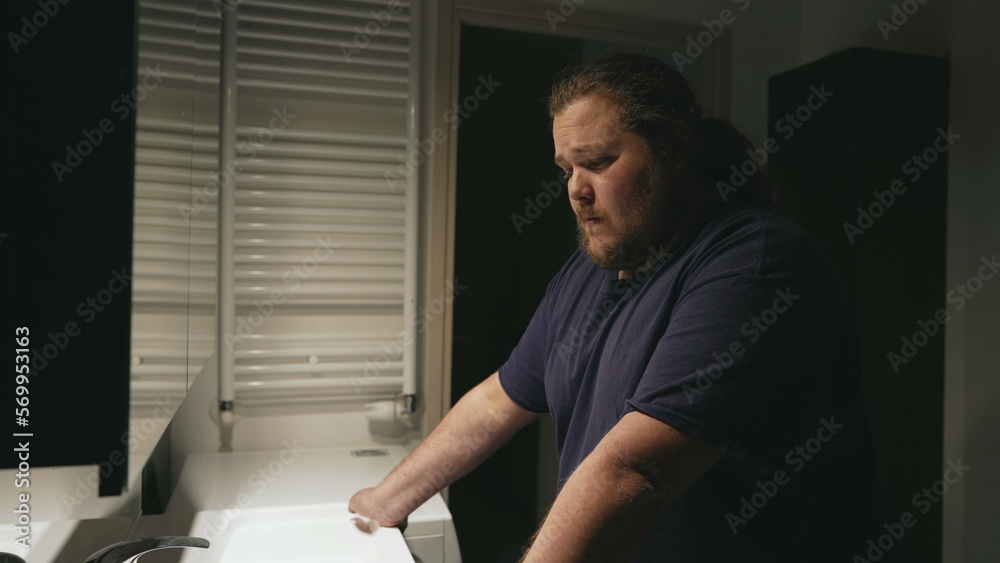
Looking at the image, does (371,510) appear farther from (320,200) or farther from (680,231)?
(320,200)

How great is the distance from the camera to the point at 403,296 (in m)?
1.92

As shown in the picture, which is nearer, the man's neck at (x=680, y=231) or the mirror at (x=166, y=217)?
the mirror at (x=166, y=217)

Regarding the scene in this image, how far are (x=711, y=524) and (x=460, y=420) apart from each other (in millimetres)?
530

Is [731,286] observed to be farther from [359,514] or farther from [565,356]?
[359,514]

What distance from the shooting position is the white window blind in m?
1.79
